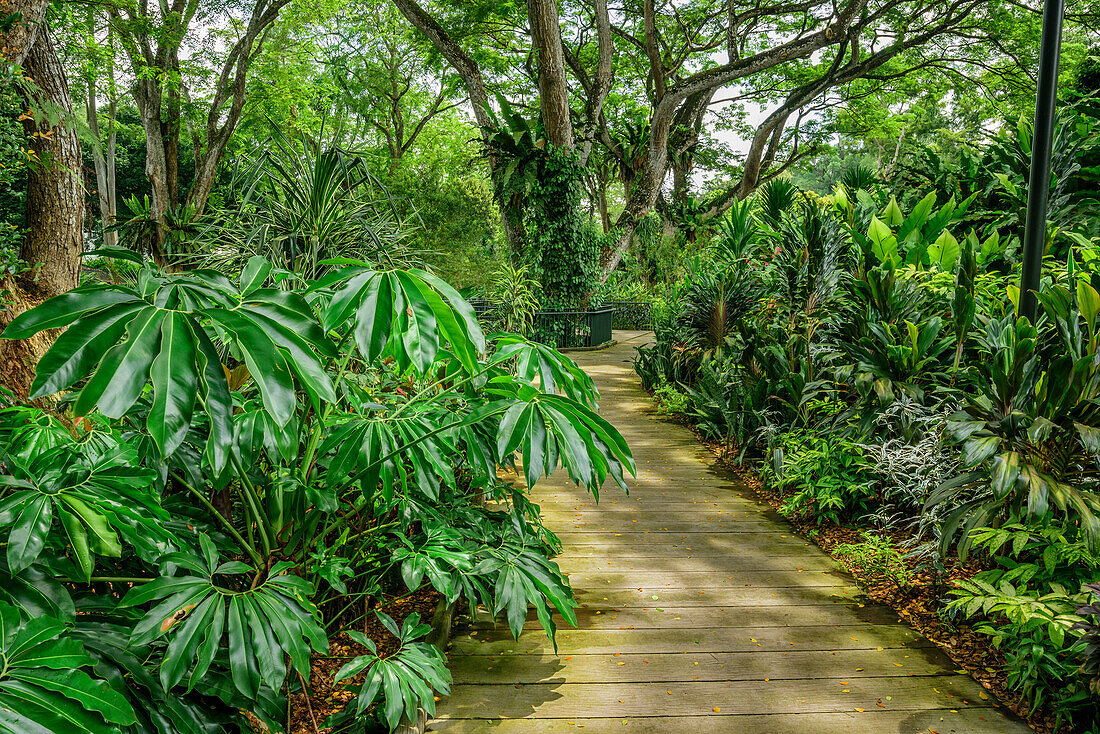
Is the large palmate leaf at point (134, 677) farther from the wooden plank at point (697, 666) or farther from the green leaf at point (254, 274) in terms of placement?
the wooden plank at point (697, 666)

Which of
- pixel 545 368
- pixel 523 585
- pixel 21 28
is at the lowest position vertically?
pixel 523 585

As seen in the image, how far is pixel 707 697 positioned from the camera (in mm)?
2439

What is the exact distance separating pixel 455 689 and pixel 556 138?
1047 centimetres

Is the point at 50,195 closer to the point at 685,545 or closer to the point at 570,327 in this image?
the point at 685,545

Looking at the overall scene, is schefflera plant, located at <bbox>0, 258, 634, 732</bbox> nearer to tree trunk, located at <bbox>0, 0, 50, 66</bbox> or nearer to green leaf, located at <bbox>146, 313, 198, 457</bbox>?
green leaf, located at <bbox>146, 313, 198, 457</bbox>

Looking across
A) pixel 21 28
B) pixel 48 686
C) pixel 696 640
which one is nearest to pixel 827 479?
pixel 696 640

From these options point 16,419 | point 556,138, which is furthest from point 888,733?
point 556,138

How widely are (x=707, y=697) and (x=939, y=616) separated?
51.4 inches

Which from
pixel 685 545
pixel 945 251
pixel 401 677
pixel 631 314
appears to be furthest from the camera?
pixel 631 314

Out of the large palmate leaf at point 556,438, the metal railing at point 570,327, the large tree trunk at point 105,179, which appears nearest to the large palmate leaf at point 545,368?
the large palmate leaf at point 556,438

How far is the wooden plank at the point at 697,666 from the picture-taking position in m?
2.56

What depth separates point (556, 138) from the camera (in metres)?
11.4

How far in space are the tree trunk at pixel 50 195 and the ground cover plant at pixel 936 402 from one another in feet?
19.7

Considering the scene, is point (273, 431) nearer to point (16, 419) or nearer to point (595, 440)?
point (16, 419)
